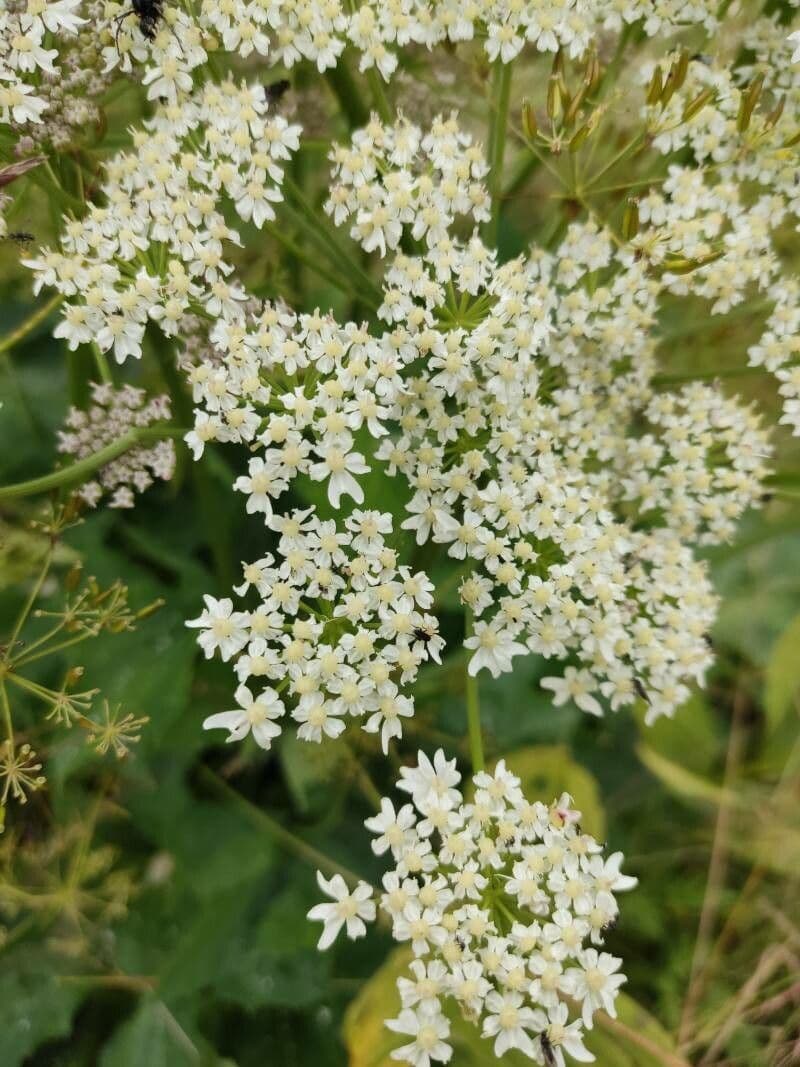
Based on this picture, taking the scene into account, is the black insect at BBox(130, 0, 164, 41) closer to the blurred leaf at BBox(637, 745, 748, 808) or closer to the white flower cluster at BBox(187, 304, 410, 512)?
the white flower cluster at BBox(187, 304, 410, 512)

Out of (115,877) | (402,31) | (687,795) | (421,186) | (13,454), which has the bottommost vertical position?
(115,877)

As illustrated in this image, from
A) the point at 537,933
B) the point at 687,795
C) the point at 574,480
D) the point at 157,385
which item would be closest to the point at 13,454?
the point at 157,385

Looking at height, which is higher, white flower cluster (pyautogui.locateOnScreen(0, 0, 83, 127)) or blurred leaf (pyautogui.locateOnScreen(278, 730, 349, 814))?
white flower cluster (pyautogui.locateOnScreen(0, 0, 83, 127))

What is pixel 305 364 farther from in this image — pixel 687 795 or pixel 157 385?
pixel 687 795

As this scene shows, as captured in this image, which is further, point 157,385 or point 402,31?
point 157,385

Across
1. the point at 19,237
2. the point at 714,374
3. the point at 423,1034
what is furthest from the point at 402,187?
the point at 423,1034

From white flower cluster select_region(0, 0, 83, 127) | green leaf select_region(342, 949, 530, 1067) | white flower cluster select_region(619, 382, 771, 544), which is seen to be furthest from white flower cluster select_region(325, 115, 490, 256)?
green leaf select_region(342, 949, 530, 1067)
